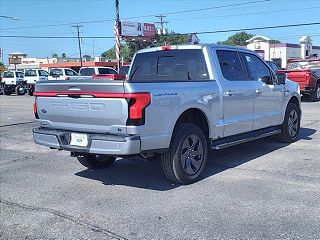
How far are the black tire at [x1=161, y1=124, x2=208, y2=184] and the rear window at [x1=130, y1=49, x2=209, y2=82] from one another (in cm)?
101

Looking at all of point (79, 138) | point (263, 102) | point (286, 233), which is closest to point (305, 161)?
point (263, 102)

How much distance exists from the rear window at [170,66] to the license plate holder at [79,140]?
1355 millimetres

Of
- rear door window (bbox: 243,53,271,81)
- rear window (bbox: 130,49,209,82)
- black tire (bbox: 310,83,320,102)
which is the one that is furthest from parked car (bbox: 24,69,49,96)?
rear door window (bbox: 243,53,271,81)

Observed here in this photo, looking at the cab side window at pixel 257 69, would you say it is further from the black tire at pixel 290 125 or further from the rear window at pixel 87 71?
the rear window at pixel 87 71

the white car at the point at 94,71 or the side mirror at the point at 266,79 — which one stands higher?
the white car at the point at 94,71

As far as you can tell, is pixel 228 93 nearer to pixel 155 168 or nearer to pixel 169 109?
pixel 169 109

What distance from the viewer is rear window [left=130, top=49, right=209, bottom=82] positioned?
6633 mm

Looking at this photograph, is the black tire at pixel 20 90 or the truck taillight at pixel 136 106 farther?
the black tire at pixel 20 90

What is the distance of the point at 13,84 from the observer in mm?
35125

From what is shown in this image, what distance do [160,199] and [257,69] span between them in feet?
11.4

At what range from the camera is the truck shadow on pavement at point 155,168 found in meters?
6.14

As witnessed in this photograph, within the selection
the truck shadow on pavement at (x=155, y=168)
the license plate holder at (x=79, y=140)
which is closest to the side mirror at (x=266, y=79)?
the truck shadow on pavement at (x=155, y=168)

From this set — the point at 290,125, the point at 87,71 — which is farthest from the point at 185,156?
the point at 87,71

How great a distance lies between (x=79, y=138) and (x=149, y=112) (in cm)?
105
